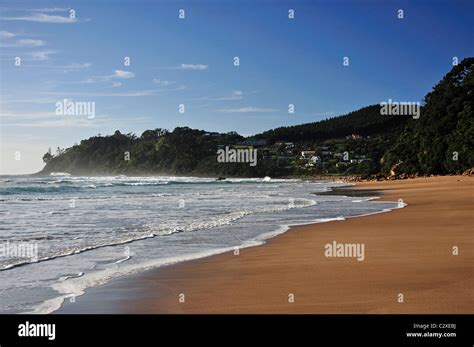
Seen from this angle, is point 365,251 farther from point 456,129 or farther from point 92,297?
point 456,129

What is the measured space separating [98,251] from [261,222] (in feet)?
21.7

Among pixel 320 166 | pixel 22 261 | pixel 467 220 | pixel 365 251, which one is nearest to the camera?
pixel 22 261

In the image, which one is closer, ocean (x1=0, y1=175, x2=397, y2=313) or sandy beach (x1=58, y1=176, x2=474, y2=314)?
sandy beach (x1=58, y1=176, x2=474, y2=314)

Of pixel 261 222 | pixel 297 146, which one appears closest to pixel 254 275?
pixel 261 222

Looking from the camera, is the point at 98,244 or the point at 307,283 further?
the point at 98,244

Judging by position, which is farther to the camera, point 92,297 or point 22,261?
point 22,261

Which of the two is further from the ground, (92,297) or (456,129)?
(456,129)

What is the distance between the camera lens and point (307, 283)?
23.0ft

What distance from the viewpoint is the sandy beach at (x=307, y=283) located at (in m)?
5.84

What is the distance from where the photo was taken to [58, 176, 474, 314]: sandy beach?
5.84m

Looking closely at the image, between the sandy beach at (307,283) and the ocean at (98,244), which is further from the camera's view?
the ocean at (98,244)
